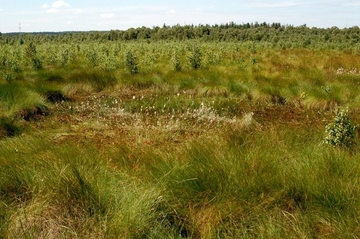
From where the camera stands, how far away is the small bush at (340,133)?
193 inches

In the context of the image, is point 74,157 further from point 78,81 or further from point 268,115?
point 78,81

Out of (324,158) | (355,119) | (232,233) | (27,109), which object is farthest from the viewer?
(27,109)

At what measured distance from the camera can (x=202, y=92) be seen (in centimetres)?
1207

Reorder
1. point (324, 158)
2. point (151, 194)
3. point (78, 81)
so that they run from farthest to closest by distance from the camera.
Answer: point (78, 81), point (324, 158), point (151, 194)

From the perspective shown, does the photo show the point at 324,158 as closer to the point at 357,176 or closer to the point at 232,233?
the point at 357,176

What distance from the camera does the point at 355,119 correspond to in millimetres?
8016

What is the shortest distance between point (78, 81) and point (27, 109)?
15.9 feet

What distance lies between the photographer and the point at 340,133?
493 centimetres

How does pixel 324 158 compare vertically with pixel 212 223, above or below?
above

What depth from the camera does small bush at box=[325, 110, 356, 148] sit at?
16.1 feet

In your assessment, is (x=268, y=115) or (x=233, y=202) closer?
(x=233, y=202)

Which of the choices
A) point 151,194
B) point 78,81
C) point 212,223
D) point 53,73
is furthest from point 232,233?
point 53,73

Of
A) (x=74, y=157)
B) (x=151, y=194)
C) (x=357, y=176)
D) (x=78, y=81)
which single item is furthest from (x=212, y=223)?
(x=78, y=81)

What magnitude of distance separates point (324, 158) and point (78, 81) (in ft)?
36.7
